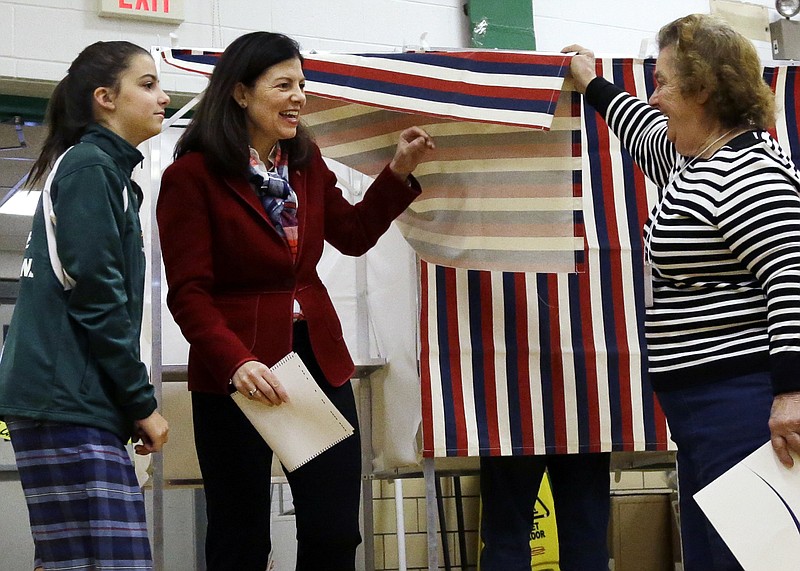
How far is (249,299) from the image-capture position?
2.09 metres

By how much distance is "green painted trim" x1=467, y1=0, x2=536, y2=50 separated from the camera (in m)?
4.02

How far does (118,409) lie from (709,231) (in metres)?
1.07

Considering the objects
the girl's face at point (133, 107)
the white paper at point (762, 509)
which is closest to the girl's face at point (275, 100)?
the girl's face at point (133, 107)

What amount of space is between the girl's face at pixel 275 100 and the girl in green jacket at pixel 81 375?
1.15ft

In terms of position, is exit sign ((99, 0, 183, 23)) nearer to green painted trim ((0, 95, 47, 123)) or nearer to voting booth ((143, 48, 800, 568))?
green painted trim ((0, 95, 47, 123))

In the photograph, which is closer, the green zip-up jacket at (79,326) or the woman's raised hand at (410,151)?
the green zip-up jacket at (79,326)

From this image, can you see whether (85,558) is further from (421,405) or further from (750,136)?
(750,136)

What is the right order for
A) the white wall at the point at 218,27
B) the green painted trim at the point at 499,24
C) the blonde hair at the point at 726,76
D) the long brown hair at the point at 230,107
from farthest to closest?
the green painted trim at the point at 499,24, the white wall at the point at 218,27, the long brown hair at the point at 230,107, the blonde hair at the point at 726,76

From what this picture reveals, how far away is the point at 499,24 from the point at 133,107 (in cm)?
233

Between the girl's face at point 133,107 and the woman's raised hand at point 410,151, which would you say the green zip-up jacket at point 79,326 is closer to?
the girl's face at point 133,107

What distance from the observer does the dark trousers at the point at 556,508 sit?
7.94ft

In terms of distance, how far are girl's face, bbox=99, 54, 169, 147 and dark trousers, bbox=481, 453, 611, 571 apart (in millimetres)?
1193

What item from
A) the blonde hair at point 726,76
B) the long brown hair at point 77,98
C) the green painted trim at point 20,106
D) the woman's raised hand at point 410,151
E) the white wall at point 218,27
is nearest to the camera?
the blonde hair at point 726,76

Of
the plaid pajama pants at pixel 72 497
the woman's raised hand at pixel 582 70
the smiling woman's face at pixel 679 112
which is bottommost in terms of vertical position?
the plaid pajama pants at pixel 72 497
